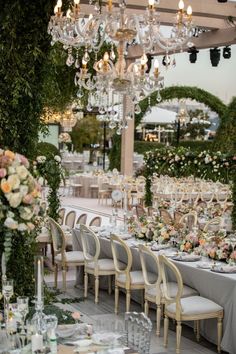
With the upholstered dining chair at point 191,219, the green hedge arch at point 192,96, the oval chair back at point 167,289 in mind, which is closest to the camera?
the oval chair back at point 167,289

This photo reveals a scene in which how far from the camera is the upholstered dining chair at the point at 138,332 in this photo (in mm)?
3996

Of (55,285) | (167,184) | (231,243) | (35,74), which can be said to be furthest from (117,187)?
(35,74)

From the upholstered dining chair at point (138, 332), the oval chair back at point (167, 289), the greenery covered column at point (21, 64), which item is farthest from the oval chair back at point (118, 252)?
the upholstered dining chair at point (138, 332)

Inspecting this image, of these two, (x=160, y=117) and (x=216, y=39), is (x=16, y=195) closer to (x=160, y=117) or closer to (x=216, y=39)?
(x=216, y=39)

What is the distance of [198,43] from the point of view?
1436 cm

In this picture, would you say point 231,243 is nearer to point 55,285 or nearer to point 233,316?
point 233,316

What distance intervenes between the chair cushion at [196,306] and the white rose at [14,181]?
3.26 meters

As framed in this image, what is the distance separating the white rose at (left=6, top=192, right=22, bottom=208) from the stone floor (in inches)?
79.1

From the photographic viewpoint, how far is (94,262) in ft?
26.7

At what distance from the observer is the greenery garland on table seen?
38.3 feet

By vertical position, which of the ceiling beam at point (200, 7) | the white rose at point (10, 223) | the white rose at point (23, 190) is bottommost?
the white rose at point (10, 223)

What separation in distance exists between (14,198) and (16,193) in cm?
3

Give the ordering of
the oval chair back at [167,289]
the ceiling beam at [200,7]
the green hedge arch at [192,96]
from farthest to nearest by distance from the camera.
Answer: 1. the green hedge arch at [192,96]
2. the ceiling beam at [200,7]
3. the oval chair back at [167,289]

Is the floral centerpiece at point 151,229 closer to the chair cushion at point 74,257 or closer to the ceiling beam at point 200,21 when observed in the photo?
the chair cushion at point 74,257
